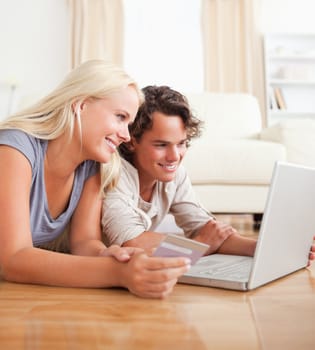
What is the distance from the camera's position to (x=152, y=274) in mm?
880

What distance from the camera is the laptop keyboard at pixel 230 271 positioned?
106 cm

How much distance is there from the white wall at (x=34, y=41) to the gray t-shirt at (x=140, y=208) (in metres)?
3.48

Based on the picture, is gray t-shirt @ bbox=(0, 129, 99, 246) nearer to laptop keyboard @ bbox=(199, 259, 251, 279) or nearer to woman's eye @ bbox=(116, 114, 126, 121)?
woman's eye @ bbox=(116, 114, 126, 121)

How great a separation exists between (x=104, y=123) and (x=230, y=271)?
1.47 feet

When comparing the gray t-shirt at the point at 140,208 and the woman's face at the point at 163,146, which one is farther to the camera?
the woman's face at the point at 163,146

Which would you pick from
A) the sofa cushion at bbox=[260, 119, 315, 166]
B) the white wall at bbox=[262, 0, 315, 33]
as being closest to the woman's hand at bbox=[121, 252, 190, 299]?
the sofa cushion at bbox=[260, 119, 315, 166]

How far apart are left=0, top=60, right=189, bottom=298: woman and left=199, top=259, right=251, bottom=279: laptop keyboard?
7.8 inches

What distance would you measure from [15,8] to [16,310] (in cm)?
449

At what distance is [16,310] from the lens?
2.75ft

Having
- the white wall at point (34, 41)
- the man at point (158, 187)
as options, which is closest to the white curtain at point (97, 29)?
the white wall at point (34, 41)

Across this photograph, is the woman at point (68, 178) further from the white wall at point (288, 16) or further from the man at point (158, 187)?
the white wall at point (288, 16)

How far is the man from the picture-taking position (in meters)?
1.31

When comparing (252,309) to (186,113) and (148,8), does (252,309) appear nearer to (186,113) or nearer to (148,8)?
(186,113)

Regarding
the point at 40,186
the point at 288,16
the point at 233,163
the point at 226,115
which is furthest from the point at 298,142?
the point at 288,16
